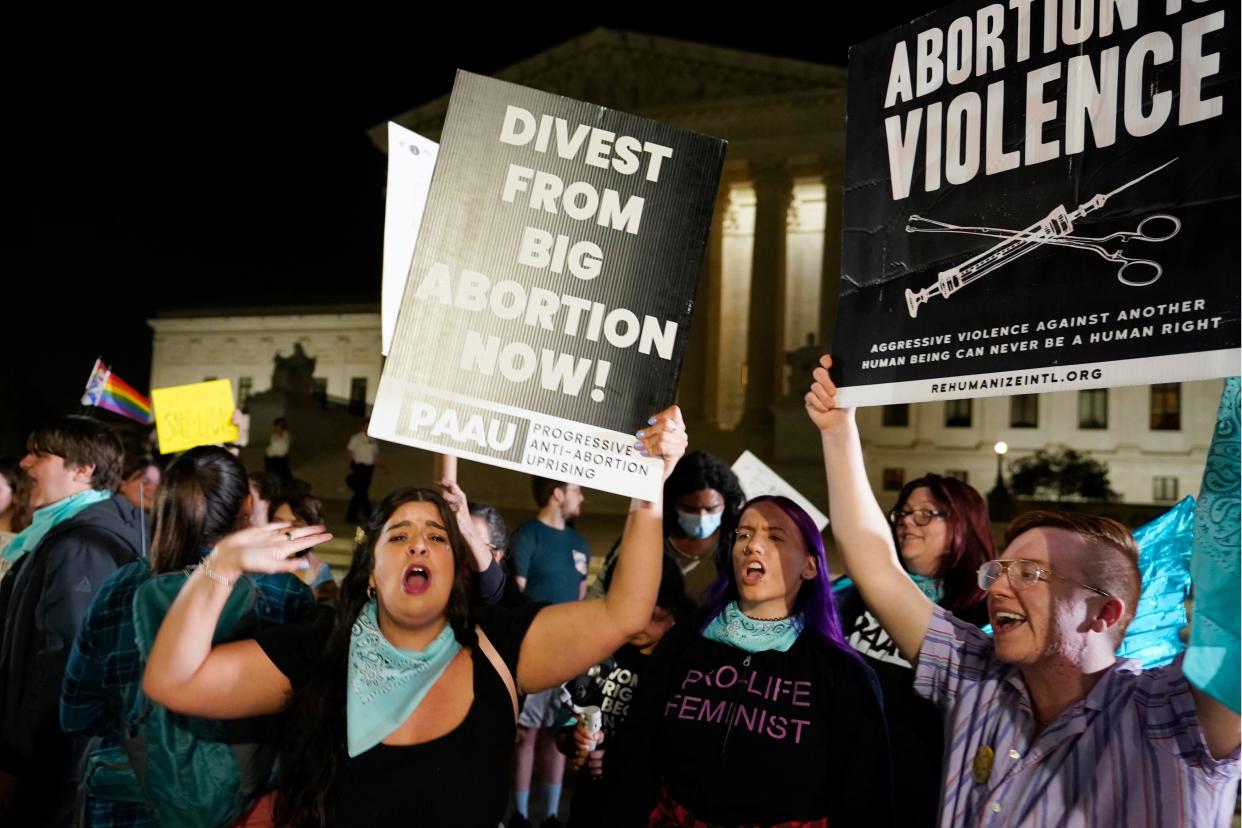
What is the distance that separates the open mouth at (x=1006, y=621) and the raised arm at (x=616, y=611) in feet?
2.63

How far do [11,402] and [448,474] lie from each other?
58011 mm

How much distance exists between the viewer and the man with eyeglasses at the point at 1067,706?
1.88 meters

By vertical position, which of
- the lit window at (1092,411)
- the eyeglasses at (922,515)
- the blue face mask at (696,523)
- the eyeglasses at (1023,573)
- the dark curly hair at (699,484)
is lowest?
the eyeglasses at (1023,573)

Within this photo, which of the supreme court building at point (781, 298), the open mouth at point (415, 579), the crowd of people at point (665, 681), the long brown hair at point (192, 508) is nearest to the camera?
the crowd of people at point (665, 681)

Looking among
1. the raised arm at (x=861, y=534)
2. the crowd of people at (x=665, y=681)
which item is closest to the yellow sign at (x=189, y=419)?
the crowd of people at (x=665, y=681)

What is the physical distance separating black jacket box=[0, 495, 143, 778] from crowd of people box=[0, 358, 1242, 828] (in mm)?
362

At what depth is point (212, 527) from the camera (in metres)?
3.09

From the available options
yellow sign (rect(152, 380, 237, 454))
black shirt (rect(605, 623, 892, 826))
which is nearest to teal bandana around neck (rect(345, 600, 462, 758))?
black shirt (rect(605, 623, 892, 826))

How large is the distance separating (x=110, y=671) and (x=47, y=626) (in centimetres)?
108

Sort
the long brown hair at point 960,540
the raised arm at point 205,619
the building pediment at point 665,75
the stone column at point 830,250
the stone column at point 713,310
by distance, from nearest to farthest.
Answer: the raised arm at point 205,619
the long brown hair at point 960,540
the stone column at point 830,250
the building pediment at point 665,75
the stone column at point 713,310

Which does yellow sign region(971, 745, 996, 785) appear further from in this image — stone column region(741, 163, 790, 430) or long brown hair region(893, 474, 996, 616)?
stone column region(741, 163, 790, 430)

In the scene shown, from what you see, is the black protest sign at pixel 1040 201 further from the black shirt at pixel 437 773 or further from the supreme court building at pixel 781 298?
the supreme court building at pixel 781 298

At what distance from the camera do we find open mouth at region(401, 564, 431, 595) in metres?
2.54

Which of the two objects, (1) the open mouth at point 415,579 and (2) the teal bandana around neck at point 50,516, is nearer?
(1) the open mouth at point 415,579
